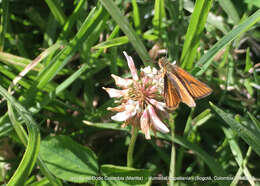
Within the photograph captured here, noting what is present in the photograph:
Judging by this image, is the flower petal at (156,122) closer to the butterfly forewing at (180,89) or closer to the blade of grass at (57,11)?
the butterfly forewing at (180,89)

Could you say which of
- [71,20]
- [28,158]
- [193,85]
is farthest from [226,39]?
[28,158]

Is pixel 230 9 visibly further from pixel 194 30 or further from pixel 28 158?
pixel 28 158

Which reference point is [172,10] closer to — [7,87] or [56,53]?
[56,53]

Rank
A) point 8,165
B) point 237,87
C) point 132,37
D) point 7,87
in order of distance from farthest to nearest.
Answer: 1. point 237,87
2. point 8,165
3. point 7,87
4. point 132,37

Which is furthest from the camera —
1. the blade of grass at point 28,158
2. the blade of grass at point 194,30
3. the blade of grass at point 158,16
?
the blade of grass at point 158,16

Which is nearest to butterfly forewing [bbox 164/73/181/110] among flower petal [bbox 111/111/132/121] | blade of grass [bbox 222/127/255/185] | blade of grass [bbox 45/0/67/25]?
flower petal [bbox 111/111/132/121]

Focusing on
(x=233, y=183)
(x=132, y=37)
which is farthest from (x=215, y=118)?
(x=132, y=37)

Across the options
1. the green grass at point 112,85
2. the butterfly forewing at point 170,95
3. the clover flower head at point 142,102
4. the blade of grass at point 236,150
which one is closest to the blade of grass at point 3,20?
the green grass at point 112,85
